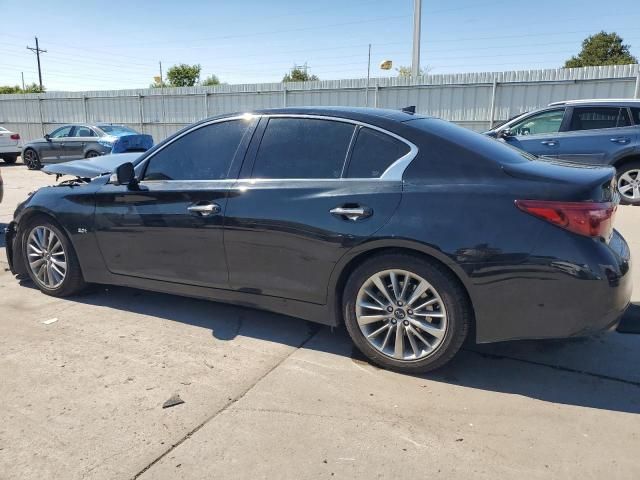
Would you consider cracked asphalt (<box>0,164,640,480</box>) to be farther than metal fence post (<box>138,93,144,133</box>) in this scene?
No

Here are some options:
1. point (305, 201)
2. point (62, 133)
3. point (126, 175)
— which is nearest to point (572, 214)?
point (305, 201)

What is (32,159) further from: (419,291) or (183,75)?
(183,75)

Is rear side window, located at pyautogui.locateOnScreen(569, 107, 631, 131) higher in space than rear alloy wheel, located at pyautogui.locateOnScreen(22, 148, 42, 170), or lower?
higher

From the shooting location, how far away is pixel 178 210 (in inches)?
154

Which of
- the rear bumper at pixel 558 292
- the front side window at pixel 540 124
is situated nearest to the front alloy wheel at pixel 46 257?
the rear bumper at pixel 558 292

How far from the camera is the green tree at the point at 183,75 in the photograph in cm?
5769

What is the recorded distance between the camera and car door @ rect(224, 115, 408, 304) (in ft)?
10.8

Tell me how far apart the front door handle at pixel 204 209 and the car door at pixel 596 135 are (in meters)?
7.12

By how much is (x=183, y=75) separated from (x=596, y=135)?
55.6m

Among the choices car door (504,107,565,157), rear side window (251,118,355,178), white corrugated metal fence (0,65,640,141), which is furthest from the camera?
white corrugated metal fence (0,65,640,141)

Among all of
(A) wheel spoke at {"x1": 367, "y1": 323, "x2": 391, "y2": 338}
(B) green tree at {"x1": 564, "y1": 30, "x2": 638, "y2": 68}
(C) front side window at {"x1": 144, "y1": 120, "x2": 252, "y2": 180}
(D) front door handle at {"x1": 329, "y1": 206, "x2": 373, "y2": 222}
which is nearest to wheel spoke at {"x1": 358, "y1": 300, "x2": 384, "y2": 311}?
(A) wheel spoke at {"x1": 367, "y1": 323, "x2": 391, "y2": 338}

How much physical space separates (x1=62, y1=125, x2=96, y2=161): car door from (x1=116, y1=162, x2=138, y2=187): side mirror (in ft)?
43.1

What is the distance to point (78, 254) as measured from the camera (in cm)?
449

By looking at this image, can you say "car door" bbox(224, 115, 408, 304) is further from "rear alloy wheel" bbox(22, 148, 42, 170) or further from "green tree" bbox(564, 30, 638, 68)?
"green tree" bbox(564, 30, 638, 68)
